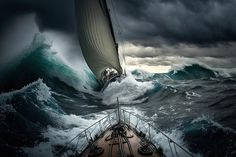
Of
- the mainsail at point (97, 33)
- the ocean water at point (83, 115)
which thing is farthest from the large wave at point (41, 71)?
the mainsail at point (97, 33)

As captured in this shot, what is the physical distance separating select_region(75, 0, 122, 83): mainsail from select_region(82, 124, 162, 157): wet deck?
32.9ft

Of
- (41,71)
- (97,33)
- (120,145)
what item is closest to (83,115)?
(97,33)

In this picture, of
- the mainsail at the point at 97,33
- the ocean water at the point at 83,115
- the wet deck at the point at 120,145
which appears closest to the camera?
the wet deck at the point at 120,145

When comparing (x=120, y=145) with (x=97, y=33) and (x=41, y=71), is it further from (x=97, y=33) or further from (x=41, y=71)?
(x=41, y=71)

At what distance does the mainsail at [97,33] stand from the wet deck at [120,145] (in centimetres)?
1003

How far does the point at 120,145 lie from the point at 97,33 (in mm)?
12315

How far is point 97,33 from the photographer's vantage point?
62.4ft

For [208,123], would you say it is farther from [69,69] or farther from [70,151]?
[69,69]

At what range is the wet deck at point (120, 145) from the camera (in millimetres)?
8094

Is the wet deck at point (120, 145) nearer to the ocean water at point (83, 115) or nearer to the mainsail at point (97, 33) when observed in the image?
the ocean water at point (83, 115)

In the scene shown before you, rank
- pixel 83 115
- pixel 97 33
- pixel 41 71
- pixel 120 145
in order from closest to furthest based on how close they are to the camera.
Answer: pixel 120 145 < pixel 83 115 < pixel 97 33 < pixel 41 71

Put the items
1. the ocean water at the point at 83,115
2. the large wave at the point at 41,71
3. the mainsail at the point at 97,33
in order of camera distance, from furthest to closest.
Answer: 1. the large wave at the point at 41,71
2. the mainsail at the point at 97,33
3. the ocean water at the point at 83,115

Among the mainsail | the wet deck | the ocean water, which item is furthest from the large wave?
the wet deck

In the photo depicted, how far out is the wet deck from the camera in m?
8.09
